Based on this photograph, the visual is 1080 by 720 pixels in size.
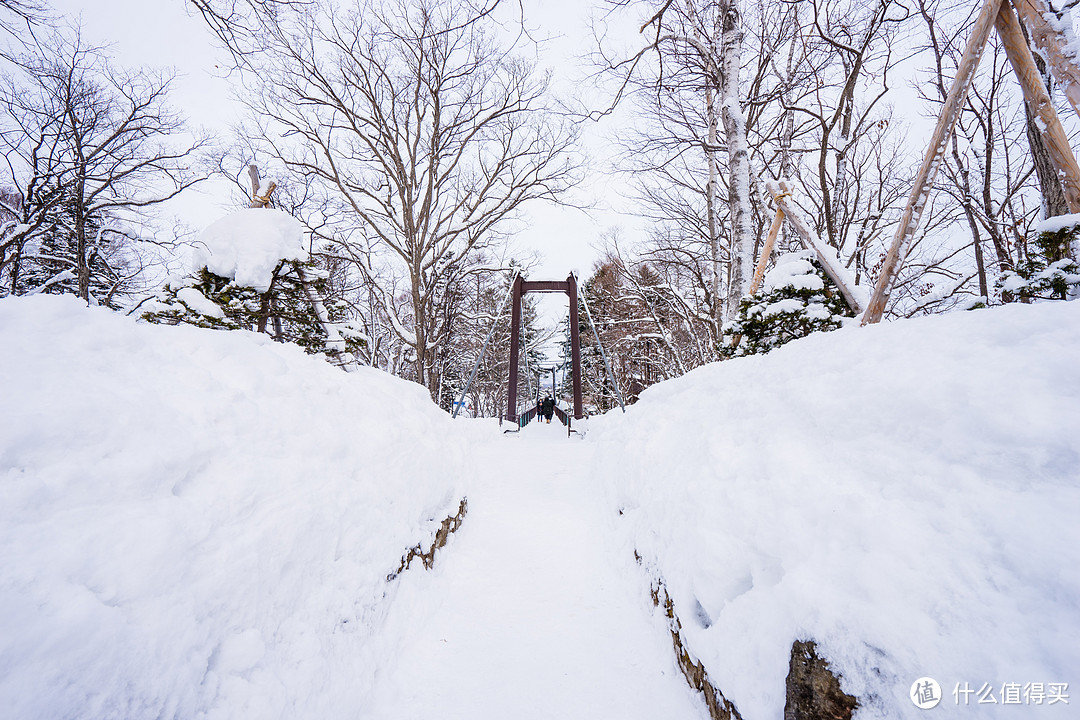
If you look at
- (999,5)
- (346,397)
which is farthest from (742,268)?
(346,397)

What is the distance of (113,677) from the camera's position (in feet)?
2.81

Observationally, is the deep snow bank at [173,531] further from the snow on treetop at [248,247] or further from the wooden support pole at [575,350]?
the wooden support pole at [575,350]

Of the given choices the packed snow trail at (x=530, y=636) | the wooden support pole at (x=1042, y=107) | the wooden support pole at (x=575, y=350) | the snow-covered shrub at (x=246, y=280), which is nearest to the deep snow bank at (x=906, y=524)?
the packed snow trail at (x=530, y=636)

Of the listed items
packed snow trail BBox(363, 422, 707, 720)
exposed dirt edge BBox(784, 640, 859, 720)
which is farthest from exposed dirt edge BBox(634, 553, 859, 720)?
packed snow trail BBox(363, 422, 707, 720)

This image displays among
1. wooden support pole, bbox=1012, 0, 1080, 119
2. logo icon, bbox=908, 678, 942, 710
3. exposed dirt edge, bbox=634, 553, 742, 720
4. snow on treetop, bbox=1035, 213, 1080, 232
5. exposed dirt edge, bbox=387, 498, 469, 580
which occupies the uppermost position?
wooden support pole, bbox=1012, 0, 1080, 119

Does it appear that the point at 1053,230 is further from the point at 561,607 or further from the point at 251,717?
the point at 251,717

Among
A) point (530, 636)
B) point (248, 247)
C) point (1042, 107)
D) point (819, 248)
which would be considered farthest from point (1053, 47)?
point (248, 247)

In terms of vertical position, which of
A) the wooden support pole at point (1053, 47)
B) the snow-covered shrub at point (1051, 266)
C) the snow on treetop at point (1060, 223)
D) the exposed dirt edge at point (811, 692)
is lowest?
the exposed dirt edge at point (811, 692)

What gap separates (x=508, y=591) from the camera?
255cm

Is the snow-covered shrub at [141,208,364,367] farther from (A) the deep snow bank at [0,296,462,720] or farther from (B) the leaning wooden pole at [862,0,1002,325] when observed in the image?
(B) the leaning wooden pole at [862,0,1002,325]

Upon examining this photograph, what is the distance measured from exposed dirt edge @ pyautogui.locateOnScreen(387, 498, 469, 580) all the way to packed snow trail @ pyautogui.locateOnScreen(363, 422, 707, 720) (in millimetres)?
69

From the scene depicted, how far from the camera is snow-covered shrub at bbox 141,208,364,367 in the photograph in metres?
3.07

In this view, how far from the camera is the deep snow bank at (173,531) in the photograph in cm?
86
